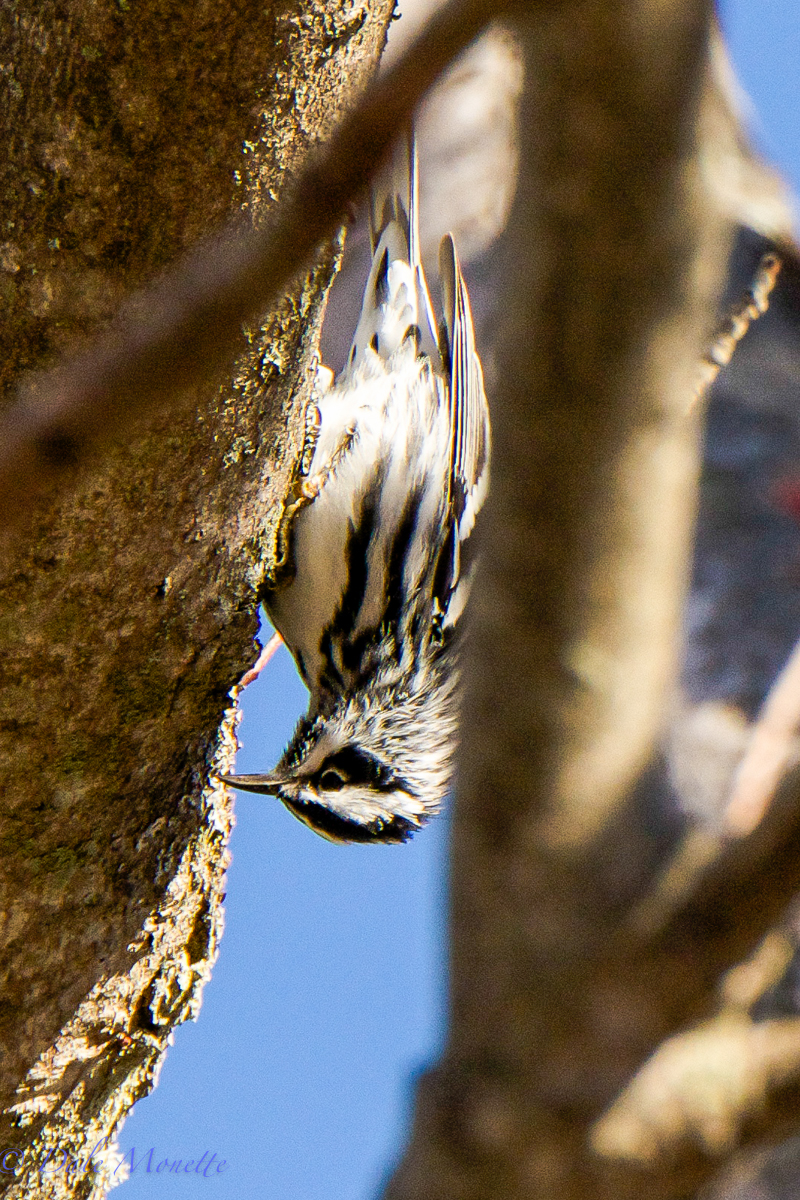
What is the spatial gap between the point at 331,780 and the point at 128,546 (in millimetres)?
1282

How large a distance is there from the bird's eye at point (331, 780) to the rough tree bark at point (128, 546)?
0.74 metres

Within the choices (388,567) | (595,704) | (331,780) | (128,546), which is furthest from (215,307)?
(331,780)

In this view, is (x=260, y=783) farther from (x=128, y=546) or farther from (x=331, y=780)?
(x=128, y=546)

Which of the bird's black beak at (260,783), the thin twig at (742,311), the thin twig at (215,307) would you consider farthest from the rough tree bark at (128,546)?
the thin twig at (215,307)

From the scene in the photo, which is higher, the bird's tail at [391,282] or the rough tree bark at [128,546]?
the bird's tail at [391,282]

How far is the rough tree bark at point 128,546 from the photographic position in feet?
4.42

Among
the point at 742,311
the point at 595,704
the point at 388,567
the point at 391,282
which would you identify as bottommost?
the point at 595,704

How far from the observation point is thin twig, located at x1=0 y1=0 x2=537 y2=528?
546mm

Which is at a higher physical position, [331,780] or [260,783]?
[331,780]

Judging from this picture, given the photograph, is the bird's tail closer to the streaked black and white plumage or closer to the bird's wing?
the streaked black and white plumage

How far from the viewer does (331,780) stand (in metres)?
2.72

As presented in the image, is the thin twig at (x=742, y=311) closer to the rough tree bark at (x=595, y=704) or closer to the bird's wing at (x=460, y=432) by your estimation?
the rough tree bark at (x=595, y=704)

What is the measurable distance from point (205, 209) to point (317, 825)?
167 centimetres

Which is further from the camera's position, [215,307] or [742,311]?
[742,311]
